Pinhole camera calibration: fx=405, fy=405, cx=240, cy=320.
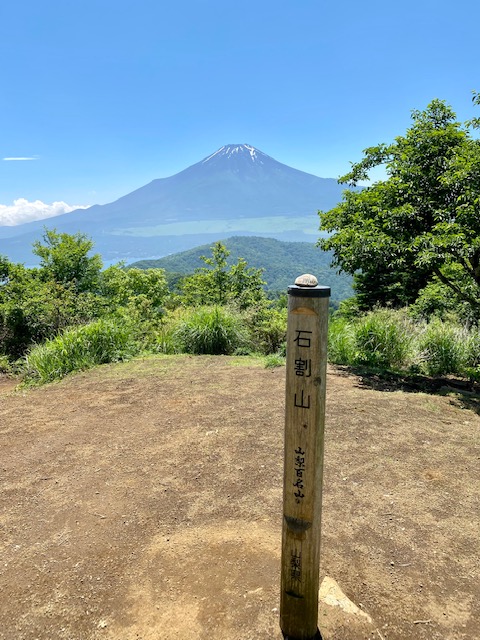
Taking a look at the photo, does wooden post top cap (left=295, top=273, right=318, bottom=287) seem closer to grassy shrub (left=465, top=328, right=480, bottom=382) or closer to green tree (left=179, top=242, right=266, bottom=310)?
grassy shrub (left=465, top=328, right=480, bottom=382)

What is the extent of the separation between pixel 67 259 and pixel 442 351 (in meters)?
17.3

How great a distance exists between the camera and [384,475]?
346 centimetres

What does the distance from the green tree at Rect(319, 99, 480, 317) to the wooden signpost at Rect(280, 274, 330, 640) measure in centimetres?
450

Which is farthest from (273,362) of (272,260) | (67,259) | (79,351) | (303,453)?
(272,260)

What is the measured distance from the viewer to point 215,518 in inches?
114

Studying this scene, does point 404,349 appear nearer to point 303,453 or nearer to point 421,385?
point 421,385

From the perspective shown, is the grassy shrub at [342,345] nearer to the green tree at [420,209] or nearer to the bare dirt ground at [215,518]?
the green tree at [420,209]

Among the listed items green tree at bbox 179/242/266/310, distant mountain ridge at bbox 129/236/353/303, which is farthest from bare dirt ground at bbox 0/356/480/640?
distant mountain ridge at bbox 129/236/353/303

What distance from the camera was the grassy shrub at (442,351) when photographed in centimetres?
749

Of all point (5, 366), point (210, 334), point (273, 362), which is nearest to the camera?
point (273, 362)

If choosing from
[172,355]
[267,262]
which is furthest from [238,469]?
[267,262]

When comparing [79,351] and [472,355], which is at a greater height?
[79,351]

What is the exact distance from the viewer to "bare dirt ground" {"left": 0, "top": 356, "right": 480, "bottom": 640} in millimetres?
2135

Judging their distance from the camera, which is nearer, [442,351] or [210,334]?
[442,351]
